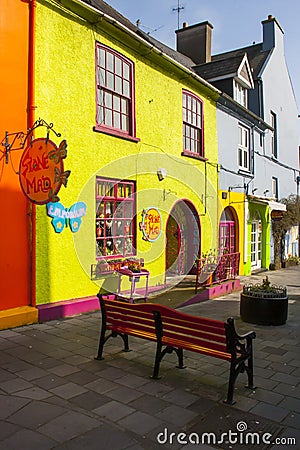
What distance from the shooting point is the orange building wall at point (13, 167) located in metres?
7.22

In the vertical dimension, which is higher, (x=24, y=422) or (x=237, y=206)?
(x=237, y=206)

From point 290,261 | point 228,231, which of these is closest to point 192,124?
point 228,231

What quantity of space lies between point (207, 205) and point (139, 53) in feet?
18.1

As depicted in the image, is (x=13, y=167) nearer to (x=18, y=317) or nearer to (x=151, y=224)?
(x=18, y=317)

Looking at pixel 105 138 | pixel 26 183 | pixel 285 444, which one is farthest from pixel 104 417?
pixel 105 138

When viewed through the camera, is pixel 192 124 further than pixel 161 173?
Yes

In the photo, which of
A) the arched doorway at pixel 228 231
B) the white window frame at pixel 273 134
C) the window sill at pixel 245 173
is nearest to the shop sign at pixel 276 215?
the white window frame at pixel 273 134

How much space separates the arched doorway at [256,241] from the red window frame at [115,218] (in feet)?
30.6

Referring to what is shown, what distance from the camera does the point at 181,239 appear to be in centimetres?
1363

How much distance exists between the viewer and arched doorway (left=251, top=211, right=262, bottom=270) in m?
18.1

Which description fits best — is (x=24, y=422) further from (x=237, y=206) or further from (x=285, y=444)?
(x=237, y=206)

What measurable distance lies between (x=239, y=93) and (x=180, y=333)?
47.1ft

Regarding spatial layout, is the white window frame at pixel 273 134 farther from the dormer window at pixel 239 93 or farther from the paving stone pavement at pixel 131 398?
the paving stone pavement at pixel 131 398

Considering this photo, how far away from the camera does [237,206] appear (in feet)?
52.1
